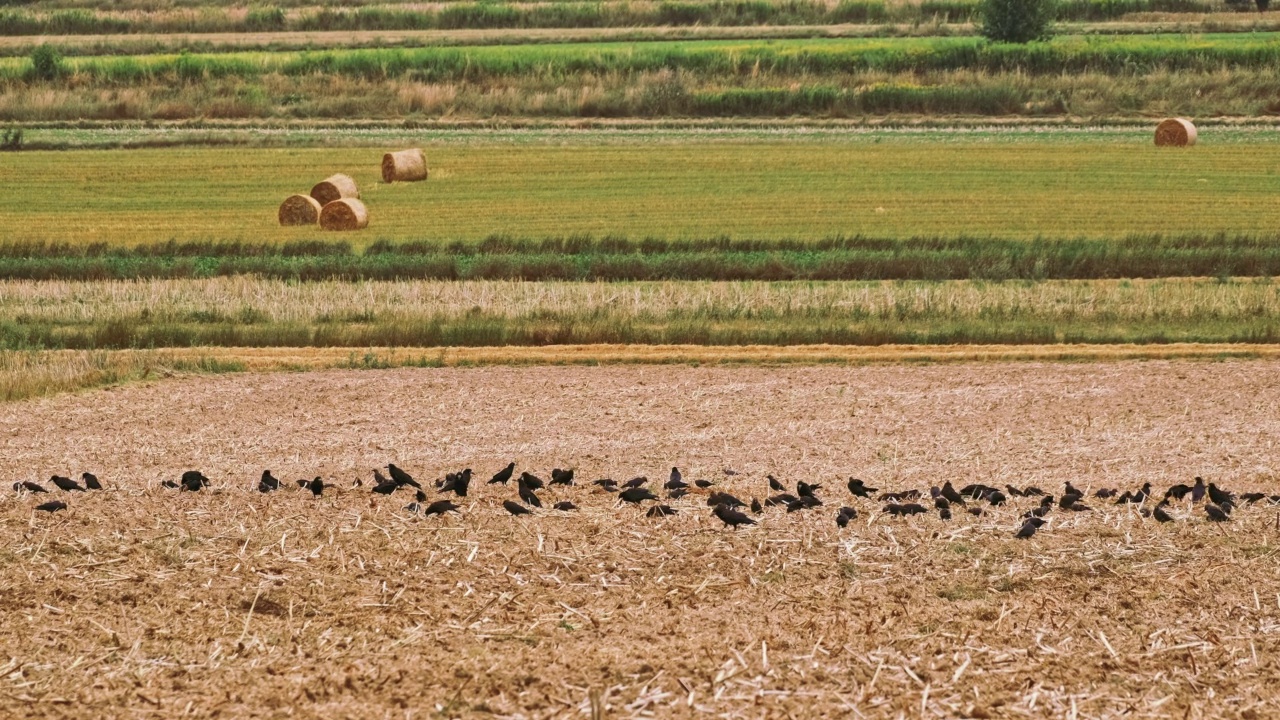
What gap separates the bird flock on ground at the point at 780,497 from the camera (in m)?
12.0

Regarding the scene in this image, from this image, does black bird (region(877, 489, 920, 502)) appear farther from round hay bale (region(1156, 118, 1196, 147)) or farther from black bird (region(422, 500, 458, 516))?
round hay bale (region(1156, 118, 1196, 147))

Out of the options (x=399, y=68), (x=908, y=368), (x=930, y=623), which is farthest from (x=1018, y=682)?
(x=399, y=68)

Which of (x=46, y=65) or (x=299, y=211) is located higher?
(x=46, y=65)

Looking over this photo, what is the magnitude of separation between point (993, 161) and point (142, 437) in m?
32.6

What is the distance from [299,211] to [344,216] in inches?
57.7

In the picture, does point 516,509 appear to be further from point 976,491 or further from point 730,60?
point 730,60

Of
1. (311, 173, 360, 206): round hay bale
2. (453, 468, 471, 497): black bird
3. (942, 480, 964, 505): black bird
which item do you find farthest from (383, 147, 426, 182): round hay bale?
(942, 480, 964, 505): black bird

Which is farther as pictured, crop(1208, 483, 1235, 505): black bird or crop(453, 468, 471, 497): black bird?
crop(453, 468, 471, 497): black bird

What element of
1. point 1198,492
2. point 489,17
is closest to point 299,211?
point 1198,492

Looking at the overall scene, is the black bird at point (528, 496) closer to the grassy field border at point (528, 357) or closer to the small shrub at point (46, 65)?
the grassy field border at point (528, 357)

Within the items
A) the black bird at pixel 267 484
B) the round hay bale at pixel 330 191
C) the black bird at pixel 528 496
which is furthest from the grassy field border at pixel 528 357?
the round hay bale at pixel 330 191

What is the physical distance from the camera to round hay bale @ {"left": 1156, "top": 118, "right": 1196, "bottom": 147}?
48.5 meters

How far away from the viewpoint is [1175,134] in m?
48.6

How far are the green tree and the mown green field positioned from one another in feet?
73.5
